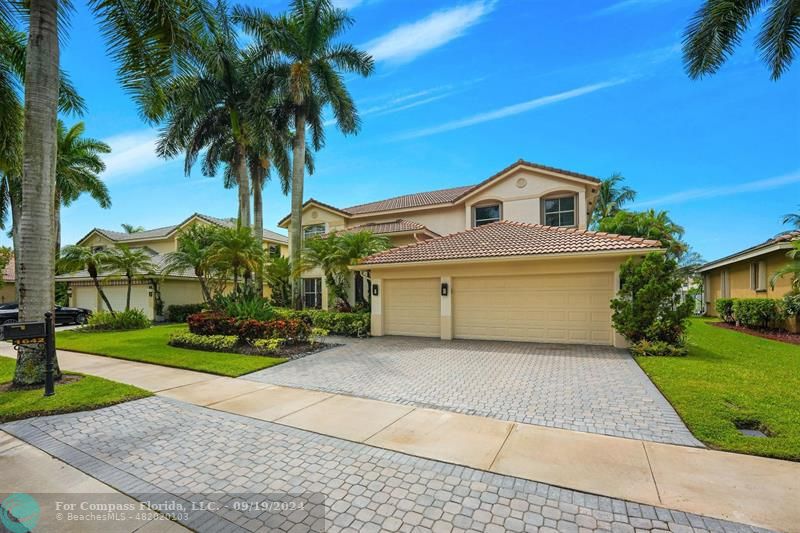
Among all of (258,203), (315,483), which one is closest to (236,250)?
(258,203)

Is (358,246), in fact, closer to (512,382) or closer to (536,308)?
(536,308)

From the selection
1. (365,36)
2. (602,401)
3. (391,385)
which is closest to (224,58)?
(365,36)

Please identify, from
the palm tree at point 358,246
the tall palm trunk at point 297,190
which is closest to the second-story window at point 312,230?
the tall palm trunk at point 297,190

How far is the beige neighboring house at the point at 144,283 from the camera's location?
22.3 m

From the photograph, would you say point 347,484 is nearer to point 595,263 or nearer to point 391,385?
point 391,385

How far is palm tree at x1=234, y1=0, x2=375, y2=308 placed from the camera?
16.1 meters

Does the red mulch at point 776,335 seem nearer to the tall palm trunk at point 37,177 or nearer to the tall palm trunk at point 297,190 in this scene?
the tall palm trunk at point 297,190

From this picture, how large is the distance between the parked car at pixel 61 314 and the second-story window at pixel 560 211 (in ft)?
88.2

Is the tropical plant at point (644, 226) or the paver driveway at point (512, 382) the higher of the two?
the tropical plant at point (644, 226)

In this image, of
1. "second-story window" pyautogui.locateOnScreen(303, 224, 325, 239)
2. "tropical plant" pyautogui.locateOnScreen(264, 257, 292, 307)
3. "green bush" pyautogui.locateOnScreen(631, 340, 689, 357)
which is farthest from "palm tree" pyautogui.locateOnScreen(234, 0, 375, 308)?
"green bush" pyautogui.locateOnScreen(631, 340, 689, 357)

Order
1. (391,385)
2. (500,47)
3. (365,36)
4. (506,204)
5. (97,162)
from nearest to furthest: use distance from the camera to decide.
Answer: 1. (391,385)
2. (500,47)
3. (365,36)
4. (506,204)
5. (97,162)

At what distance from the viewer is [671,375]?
7.31 m

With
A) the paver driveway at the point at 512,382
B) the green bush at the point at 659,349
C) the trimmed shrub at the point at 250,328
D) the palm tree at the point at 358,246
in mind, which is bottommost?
the paver driveway at the point at 512,382

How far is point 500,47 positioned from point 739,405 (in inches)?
407
